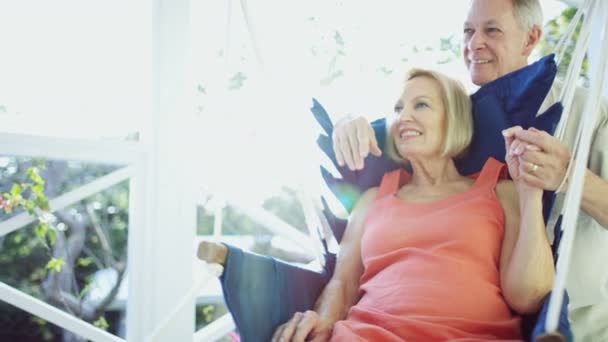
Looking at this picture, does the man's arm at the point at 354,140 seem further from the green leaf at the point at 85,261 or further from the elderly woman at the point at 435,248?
the green leaf at the point at 85,261

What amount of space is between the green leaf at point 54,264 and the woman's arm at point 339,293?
118 centimetres

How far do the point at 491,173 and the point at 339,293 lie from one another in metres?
0.45

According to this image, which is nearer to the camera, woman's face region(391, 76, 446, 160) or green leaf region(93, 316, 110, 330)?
woman's face region(391, 76, 446, 160)

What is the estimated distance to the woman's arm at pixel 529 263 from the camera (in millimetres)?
1248

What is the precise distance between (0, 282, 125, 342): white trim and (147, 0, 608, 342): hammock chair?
77 cm

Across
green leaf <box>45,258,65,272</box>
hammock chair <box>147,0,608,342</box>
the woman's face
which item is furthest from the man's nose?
green leaf <box>45,258,65,272</box>

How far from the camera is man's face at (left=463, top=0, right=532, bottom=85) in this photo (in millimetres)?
1861

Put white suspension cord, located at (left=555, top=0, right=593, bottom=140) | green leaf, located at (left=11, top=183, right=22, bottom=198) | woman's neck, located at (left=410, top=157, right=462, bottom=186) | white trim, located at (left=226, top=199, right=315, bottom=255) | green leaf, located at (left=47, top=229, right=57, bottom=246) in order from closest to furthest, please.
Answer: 1. white suspension cord, located at (left=555, top=0, right=593, bottom=140)
2. woman's neck, located at (left=410, top=157, right=462, bottom=186)
3. green leaf, located at (left=11, top=183, right=22, bottom=198)
4. green leaf, located at (left=47, top=229, right=57, bottom=246)
5. white trim, located at (left=226, top=199, right=315, bottom=255)

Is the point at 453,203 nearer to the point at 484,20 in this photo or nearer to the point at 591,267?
the point at 591,267

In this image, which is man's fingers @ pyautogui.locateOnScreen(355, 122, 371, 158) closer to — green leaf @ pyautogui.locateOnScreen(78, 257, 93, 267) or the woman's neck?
the woman's neck

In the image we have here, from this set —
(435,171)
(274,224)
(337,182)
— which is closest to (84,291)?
(274,224)

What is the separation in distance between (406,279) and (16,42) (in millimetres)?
1600

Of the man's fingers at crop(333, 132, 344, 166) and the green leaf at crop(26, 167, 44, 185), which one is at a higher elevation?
the man's fingers at crop(333, 132, 344, 166)

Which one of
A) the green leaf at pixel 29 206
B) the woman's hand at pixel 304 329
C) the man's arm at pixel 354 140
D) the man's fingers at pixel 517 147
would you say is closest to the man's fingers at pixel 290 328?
the woman's hand at pixel 304 329
